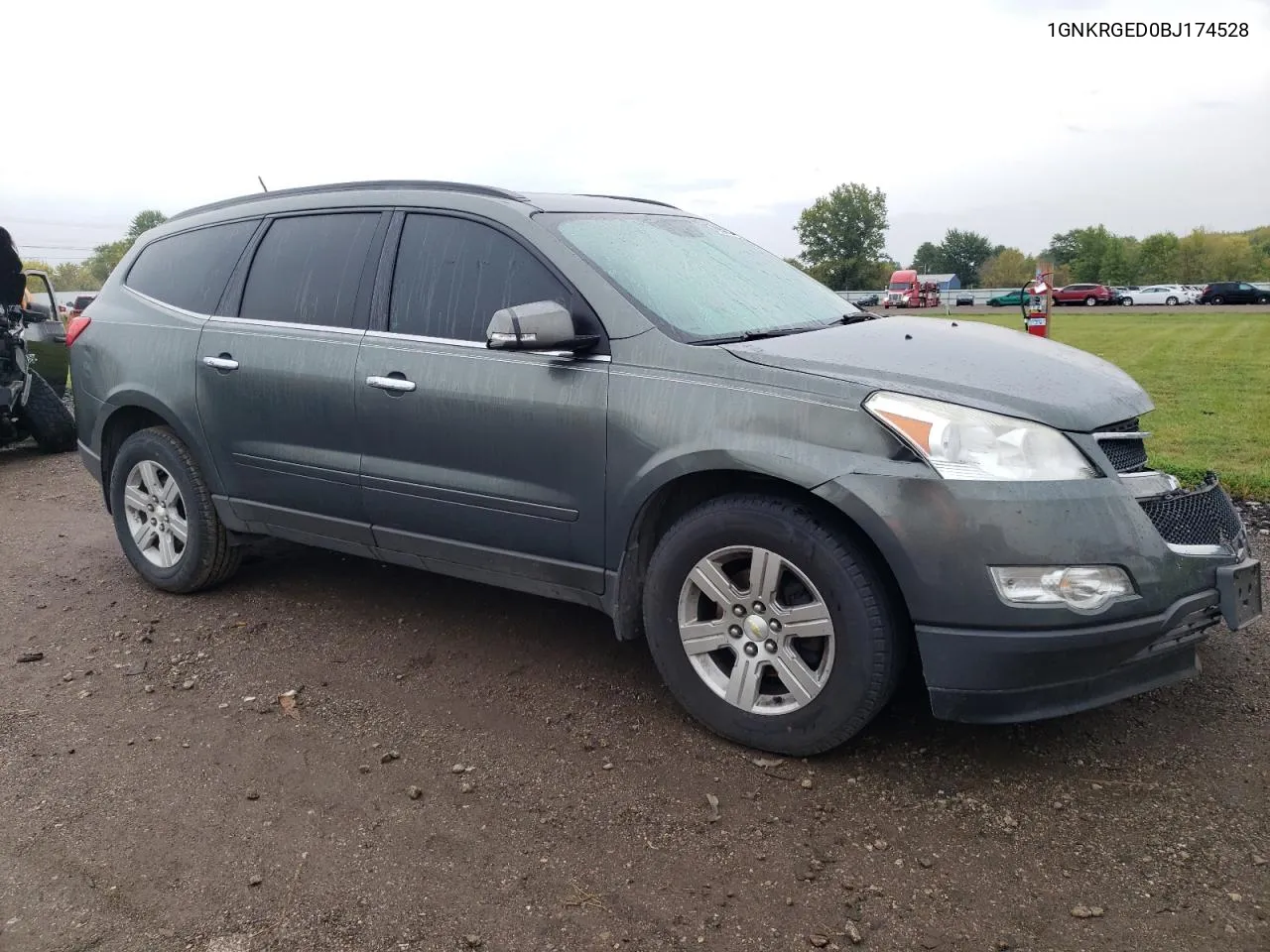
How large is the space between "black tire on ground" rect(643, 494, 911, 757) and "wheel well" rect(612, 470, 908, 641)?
0.12 feet

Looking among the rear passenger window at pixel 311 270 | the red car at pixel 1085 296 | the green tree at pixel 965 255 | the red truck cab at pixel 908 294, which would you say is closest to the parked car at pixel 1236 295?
the red car at pixel 1085 296

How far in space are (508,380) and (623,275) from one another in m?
0.55

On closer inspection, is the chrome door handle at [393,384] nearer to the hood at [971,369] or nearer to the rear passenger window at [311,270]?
the rear passenger window at [311,270]

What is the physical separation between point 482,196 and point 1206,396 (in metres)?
9.41

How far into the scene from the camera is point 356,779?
128 inches

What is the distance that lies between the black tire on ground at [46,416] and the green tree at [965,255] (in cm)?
12745

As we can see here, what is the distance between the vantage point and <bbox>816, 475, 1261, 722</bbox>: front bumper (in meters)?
2.86

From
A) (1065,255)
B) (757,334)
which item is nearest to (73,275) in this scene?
(757,334)

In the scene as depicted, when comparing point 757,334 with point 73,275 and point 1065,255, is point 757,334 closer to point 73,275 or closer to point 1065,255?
point 73,275

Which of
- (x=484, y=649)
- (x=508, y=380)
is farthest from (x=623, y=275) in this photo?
(x=484, y=649)

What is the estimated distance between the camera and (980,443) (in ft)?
9.71

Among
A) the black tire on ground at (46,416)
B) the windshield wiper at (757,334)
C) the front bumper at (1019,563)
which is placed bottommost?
the black tire on ground at (46,416)

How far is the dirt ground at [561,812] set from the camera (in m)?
2.53

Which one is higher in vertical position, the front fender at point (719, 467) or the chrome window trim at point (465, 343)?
the chrome window trim at point (465, 343)
